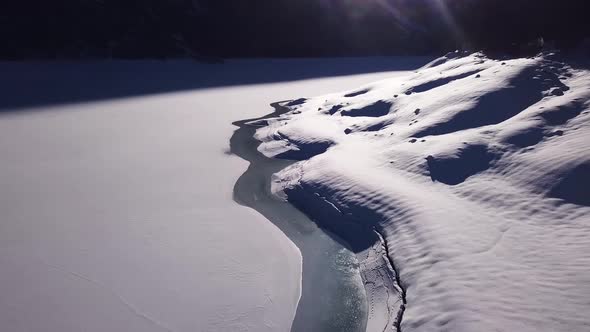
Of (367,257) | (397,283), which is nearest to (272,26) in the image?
(367,257)

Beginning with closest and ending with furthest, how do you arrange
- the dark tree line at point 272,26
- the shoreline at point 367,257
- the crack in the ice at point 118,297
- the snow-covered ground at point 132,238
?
1. the crack in the ice at point 118,297
2. the snow-covered ground at point 132,238
3. the shoreline at point 367,257
4. the dark tree line at point 272,26

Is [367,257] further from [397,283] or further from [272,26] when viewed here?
[272,26]

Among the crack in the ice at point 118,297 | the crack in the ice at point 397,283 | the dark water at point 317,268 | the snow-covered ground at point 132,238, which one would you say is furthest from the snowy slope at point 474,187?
the crack in the ice at point 118,297

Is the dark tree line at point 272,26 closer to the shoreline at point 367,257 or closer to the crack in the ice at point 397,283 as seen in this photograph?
the shoreline at point 367,257

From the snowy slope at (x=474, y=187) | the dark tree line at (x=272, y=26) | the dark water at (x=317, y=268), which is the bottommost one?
the dark water at (x=317, y=268)

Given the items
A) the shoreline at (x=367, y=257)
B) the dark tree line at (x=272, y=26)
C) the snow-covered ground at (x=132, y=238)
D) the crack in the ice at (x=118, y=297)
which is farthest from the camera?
the dark tree line at (x=272, y=26)

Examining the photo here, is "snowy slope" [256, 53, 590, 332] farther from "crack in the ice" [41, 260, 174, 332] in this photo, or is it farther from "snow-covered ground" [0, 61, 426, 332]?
"crack in the ice" [41, 260, 174, 332]

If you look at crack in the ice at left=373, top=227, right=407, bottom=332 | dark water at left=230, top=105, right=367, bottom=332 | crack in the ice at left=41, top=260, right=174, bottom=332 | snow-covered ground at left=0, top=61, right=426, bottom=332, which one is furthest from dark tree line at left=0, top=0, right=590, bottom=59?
crack in the ice at left=41, top=260, right=174, bottom=332

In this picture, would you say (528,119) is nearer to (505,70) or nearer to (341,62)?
(505,70)
